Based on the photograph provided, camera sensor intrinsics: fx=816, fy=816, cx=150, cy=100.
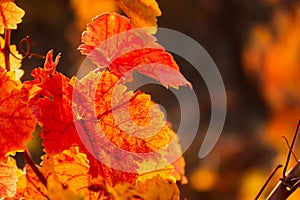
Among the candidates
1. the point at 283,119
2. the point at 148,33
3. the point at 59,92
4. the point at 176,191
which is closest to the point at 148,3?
the point at 148,33

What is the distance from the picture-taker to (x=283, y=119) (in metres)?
6.32

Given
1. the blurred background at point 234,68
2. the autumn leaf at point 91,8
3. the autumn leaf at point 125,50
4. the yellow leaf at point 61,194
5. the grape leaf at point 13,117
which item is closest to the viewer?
the yellow leaf at point 61,194

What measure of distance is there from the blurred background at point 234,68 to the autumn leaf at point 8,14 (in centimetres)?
397

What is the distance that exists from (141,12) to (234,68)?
6621mm

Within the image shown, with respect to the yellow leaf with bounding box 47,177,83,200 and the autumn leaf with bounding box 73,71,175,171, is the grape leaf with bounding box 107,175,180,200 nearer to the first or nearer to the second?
the yellow leaf with bounding box 47,177,83,200

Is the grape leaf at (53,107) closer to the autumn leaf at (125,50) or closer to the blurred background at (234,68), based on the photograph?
the autumn leaf at (125,50)

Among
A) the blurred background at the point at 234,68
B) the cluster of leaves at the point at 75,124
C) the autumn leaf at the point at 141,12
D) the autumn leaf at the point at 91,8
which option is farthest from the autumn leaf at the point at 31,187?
the autumn leaf at the point at 91,8

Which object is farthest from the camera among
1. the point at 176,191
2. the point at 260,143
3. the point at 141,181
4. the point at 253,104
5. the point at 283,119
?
the point at 253,104

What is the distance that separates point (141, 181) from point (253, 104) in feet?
21.2

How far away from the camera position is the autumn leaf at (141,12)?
120cm

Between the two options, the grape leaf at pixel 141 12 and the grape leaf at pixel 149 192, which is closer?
the grape leaf at pixel 149 192

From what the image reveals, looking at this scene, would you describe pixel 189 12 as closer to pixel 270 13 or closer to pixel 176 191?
pixel 270 13

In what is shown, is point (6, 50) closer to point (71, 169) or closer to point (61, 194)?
point (71, 169)

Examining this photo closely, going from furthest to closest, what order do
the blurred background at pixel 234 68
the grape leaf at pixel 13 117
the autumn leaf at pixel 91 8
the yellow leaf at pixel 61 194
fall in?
the blurred background at pixel 234 68 → the autumn leaf at pixel 91 8 → the grape leaf at pixel 13 117 → the yellow leaf at pixel 61 194
